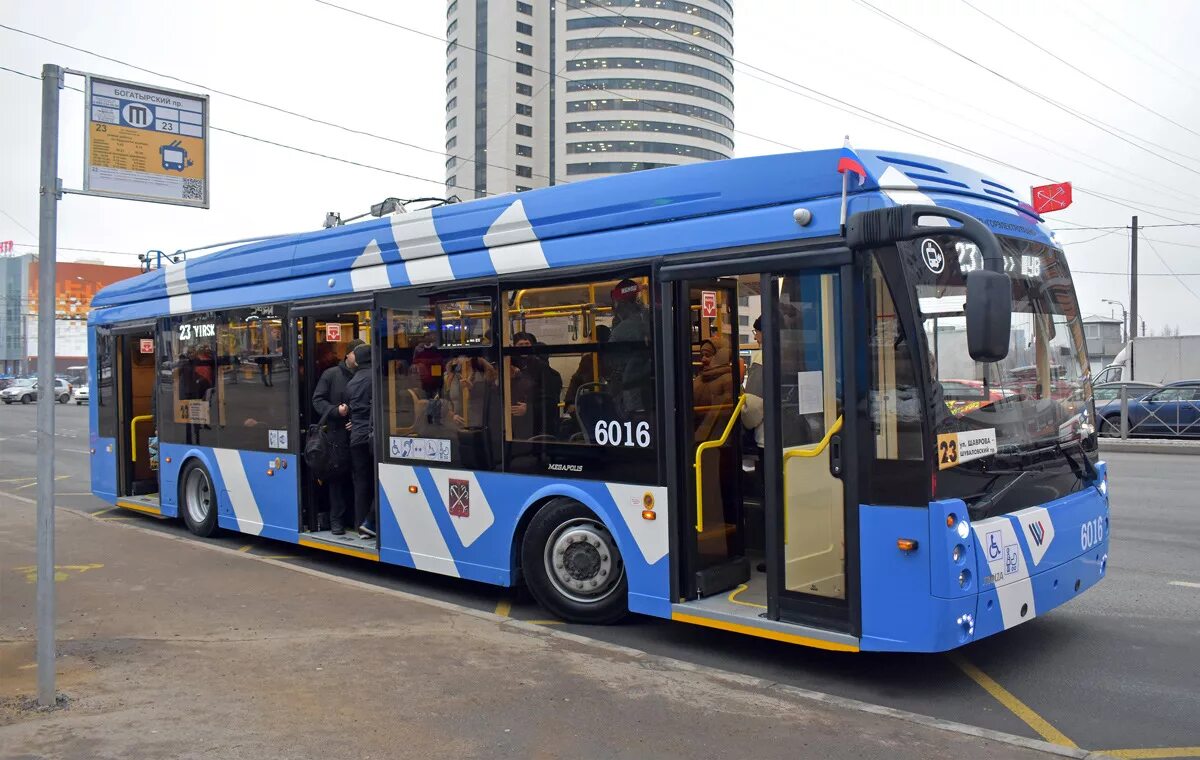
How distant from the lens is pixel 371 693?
538 centimetres

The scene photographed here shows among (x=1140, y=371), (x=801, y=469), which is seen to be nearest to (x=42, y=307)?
(x=801, y=469)

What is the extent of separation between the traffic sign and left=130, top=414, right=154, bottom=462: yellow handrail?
26.4ft

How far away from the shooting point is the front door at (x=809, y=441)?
5.50 meters

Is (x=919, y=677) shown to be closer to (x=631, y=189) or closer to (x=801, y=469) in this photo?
(x=801, y=469)

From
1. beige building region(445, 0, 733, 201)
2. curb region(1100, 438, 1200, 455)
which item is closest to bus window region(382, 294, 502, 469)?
curb region(1100, 438, 1200, 455)

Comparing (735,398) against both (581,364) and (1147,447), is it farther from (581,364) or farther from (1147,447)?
(1147,447)

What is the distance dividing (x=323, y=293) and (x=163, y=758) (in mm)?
5380

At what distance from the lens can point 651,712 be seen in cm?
514

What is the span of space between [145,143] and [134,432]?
8255 mm

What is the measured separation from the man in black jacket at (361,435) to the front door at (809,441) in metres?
4.24

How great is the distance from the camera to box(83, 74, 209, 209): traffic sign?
5.17m

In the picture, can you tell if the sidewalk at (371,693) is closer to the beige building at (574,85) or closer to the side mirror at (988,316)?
the side mirror at (988,316)

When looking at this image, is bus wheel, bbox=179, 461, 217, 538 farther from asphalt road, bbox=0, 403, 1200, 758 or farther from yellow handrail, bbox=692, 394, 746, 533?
yellow handrail, bbox=692, 394, 746, 533

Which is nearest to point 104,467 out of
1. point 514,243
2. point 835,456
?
point 514,243
